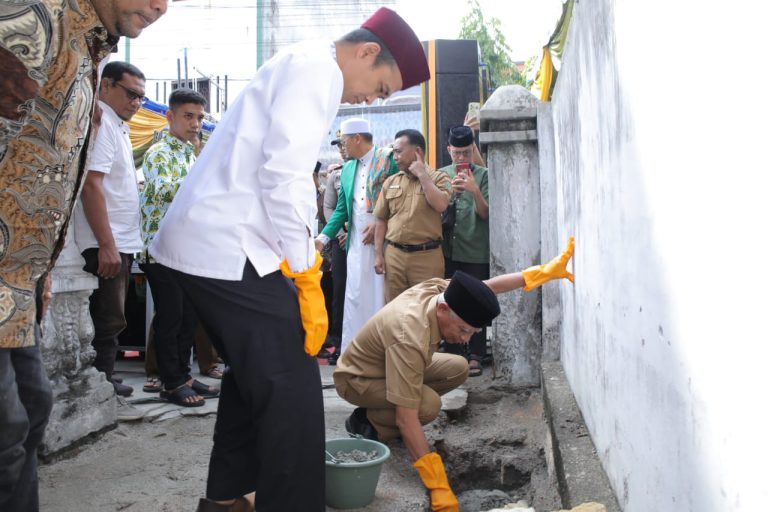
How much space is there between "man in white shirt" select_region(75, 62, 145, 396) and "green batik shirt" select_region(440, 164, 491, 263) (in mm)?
2245

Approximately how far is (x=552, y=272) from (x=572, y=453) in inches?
45.4

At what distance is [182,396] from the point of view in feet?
13.5

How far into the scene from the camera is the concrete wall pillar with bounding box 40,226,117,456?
321 cm

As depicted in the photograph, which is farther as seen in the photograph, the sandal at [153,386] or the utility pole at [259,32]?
the utility pole at [259,32]

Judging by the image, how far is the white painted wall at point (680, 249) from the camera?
1.06 metres

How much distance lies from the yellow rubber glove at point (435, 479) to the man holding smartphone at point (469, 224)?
1.90m

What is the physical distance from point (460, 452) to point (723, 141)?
2.85 metres

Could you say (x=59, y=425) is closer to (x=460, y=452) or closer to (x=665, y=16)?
(x=460, y=452)

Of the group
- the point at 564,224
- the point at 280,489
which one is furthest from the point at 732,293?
the point at 564,224

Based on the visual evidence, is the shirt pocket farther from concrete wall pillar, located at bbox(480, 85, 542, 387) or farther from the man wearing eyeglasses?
the man wearing eyeglasses

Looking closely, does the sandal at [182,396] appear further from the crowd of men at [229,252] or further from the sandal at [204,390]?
the sandal at [204,390]

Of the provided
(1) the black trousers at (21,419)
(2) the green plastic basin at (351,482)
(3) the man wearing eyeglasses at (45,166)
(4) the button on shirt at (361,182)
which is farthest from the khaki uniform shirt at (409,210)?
(3) the man wearing eyeglasses at (45,166)

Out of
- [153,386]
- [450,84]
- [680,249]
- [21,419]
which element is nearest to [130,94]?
[153,386]

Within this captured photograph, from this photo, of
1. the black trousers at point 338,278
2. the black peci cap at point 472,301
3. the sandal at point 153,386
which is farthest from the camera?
the black trousers at point 338,278
